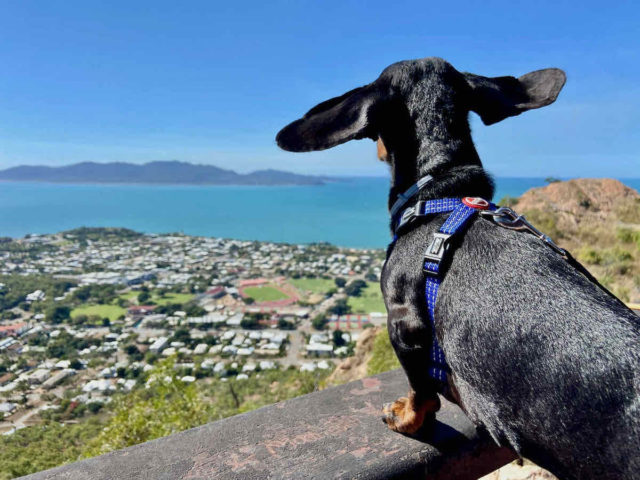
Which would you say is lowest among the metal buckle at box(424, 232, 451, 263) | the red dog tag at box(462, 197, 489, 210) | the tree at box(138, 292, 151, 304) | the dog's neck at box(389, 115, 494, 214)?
the tree at box(138, 292, 151, 304)

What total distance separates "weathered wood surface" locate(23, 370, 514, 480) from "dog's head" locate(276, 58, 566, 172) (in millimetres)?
1310

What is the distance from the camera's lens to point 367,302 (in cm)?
3133

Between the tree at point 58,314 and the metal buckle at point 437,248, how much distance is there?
2988 cm

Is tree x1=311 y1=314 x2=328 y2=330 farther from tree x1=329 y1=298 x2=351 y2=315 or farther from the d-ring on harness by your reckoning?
the d-ring on harness

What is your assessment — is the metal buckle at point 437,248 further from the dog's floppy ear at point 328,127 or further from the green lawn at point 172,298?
the green lawn at point 172,298

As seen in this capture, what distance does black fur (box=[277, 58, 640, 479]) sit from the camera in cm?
96

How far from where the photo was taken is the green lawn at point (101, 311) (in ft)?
89.2

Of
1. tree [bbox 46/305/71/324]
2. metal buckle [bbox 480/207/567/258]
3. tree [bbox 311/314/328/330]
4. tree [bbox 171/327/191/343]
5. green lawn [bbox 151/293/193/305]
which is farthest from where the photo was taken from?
green lawn [bbox 151/293/193/305]

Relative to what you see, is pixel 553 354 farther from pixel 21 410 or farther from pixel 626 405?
pixel 21 410

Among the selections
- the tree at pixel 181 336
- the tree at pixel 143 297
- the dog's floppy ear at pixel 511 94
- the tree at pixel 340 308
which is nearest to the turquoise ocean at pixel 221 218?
the tree at pixel 340 308

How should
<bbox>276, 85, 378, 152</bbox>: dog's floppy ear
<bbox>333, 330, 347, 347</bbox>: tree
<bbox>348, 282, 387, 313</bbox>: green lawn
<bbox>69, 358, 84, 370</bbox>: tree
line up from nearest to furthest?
<bbox>276, 85, 378, 152</bbox>: dog's floppy ear < <bbox>69, 358, 84, 370</bbox>: tree < <bbox>333, 330, 347, 347</bbox>: tree < <bbox>348, 282, 387, 313</bbox>: green lawn

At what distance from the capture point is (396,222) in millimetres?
1873

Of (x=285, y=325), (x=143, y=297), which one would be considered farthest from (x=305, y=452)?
(x=143, y=297)

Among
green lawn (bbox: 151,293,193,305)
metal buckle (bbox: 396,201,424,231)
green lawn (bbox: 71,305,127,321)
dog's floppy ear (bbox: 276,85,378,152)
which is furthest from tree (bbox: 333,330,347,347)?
dog's floppy ear (bbox: 276,85,378,152)
